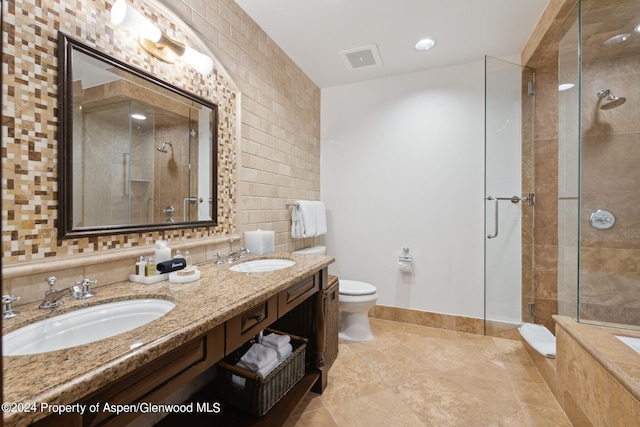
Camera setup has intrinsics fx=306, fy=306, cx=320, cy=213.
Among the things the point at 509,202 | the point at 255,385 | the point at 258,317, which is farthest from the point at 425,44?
the point at 255,385

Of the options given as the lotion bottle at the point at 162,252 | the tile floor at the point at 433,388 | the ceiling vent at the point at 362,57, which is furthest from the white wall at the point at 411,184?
the lotion bottle at the point at 162,252

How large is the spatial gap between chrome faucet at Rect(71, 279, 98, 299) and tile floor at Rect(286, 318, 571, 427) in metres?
1.19

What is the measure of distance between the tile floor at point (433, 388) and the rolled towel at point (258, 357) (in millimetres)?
385

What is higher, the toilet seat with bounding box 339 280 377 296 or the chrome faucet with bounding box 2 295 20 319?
the chrome faucet with bounding box 2 295 20 319

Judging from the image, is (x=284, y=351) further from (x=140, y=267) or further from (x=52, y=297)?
(x=52, y=297)

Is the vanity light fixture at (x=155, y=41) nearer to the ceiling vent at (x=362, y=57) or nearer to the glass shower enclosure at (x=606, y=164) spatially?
the ceiling vent at (x=362, y=57)

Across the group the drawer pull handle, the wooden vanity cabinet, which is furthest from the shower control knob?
the drawer pull handle

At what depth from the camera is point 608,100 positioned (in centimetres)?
198

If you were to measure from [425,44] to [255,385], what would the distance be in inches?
103

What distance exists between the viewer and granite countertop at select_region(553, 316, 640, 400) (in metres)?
1.16

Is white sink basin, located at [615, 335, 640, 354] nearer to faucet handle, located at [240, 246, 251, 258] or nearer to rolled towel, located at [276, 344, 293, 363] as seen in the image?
rolled towel, located at [276, 344, 293, 363]

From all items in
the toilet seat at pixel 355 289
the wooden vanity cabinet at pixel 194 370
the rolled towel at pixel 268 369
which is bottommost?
the rolled towel at pixel 268 369

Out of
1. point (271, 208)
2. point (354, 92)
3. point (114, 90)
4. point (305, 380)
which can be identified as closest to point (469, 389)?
point (305, 380)

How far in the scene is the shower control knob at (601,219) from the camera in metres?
1.96
